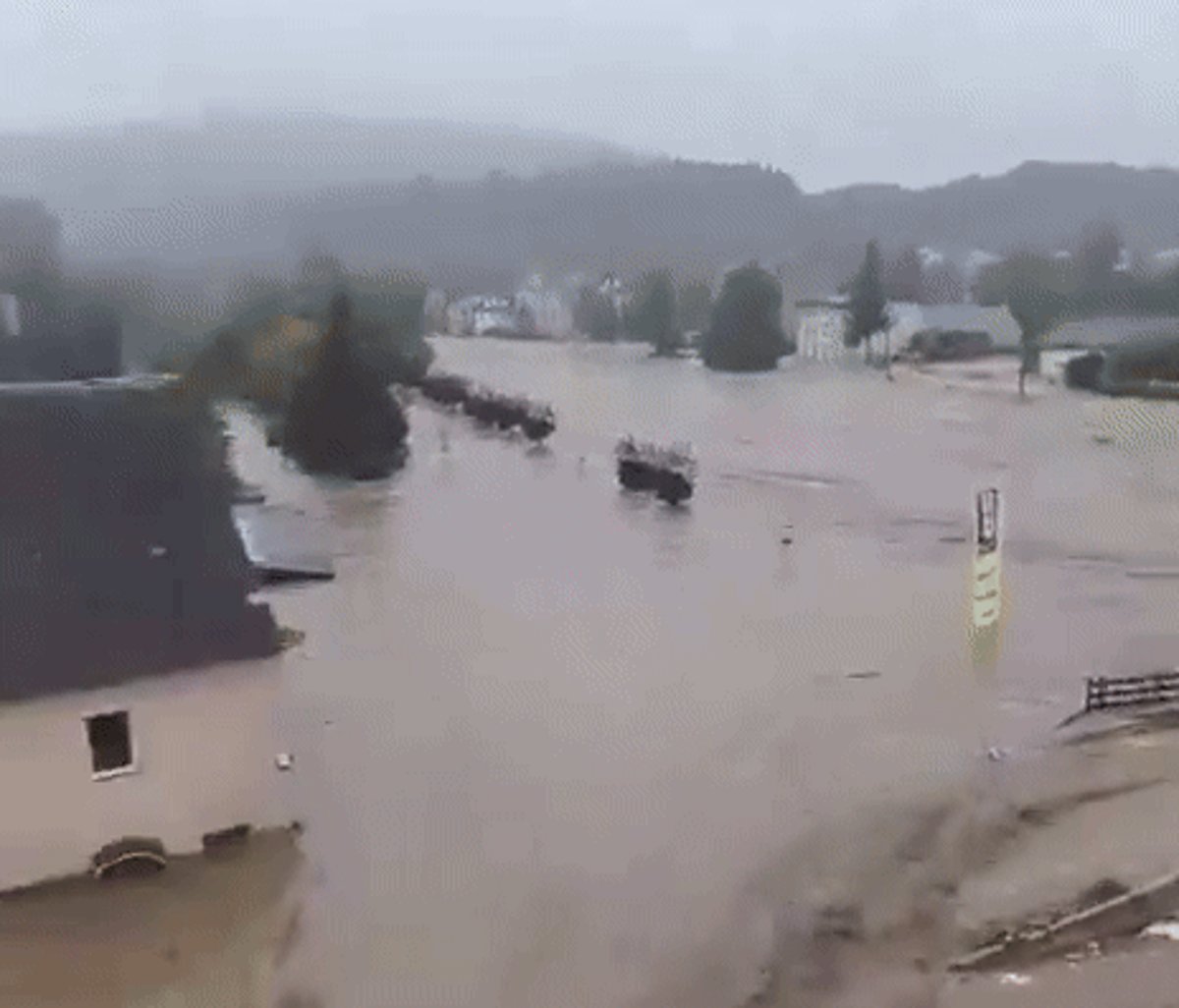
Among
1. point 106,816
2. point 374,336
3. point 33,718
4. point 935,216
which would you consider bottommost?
point 106,816

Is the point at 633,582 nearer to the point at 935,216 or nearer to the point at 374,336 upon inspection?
the point at 374,336

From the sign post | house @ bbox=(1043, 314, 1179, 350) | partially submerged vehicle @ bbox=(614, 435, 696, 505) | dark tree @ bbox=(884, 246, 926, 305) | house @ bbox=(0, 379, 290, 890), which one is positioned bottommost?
the sign post

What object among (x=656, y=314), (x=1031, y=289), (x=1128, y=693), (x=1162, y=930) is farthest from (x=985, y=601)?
(x=1162, y=930)

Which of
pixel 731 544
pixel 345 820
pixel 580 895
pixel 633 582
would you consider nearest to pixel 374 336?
pixel 633 582

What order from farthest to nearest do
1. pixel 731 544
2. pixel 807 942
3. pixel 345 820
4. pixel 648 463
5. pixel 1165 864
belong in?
pixel 648 463, pixel 731 544, pixel 345 820, pixel 1165 864, pixel 807 942

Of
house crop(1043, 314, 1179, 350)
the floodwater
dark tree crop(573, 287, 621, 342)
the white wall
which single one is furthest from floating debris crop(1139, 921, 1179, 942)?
house crop(1043, 314, 1179, 350)

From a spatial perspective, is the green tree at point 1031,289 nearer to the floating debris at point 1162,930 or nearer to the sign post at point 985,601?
the sign post at point 985,601

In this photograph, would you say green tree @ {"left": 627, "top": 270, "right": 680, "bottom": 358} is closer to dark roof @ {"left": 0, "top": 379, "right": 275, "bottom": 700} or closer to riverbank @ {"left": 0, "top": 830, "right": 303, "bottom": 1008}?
dark roof @ {"left": 0, "top": 379, "right": 275, "bottom": 700}
